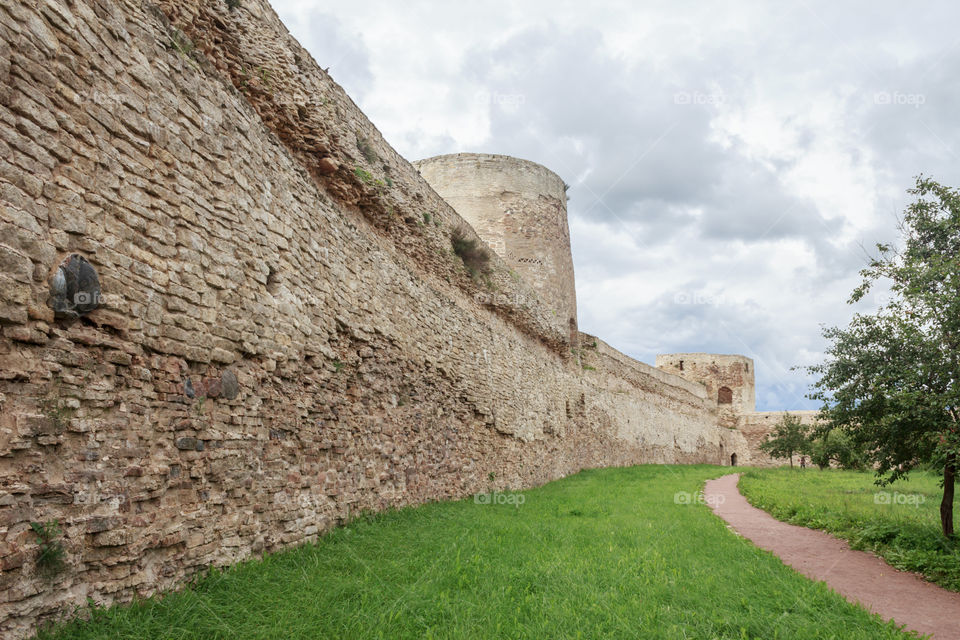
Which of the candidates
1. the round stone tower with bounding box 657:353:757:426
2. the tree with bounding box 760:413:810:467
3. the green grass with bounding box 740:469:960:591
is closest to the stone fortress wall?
the round stone tower with bounding box 657:353:757:426

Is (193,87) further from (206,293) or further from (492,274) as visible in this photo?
(492,274)

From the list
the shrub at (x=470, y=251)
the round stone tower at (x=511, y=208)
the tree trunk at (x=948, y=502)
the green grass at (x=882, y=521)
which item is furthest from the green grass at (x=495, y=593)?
the round stone tower at (x=511, y=208)

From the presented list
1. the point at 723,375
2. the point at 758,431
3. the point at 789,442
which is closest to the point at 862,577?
the point at 789,442

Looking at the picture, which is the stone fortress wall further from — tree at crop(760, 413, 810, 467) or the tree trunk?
the tree trunk

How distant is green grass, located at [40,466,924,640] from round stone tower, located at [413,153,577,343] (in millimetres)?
13911

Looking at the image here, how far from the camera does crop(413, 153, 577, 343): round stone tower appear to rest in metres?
20.2

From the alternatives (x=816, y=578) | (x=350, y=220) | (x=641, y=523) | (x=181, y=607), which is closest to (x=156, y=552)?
(x=181, y=607)

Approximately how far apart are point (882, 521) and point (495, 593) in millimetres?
6588

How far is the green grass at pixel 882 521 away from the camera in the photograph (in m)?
6.06

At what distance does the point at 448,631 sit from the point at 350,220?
508cm

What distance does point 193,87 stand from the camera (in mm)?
4648

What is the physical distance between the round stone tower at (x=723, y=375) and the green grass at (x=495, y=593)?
118 feet

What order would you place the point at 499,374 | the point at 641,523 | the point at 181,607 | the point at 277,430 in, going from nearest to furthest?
the point at 181,607, the point at 277,430, the point at 641,523, the point at 499,374

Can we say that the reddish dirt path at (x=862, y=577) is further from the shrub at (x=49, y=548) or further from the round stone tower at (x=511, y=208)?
the round stone tower at (x=511, y=208)
